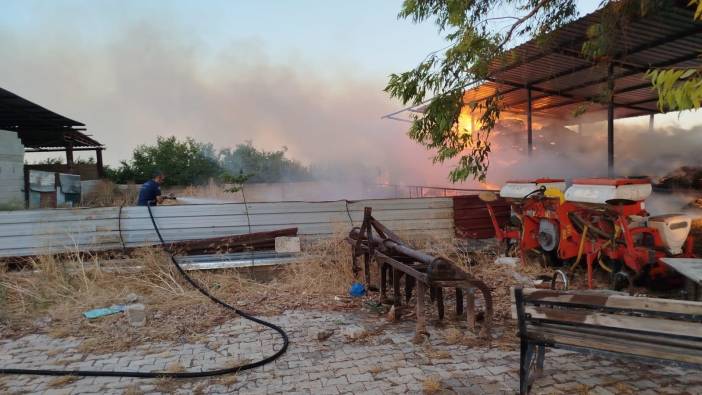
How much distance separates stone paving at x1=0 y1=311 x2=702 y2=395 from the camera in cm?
296

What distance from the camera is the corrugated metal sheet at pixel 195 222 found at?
19.4ft

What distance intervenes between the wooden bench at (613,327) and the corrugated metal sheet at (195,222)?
4.21 m

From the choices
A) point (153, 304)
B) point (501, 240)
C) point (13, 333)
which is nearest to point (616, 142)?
point (501, 240)

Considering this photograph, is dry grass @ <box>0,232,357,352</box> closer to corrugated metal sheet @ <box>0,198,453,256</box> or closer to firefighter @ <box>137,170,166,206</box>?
corrugated metal sheet @ <box>0,198,453,256</box>

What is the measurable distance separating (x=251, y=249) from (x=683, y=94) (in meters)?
5.51

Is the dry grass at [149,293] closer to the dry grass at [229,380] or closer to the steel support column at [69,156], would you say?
the dry grass at [229,380]

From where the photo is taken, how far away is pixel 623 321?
100 inches

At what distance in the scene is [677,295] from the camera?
5.09m

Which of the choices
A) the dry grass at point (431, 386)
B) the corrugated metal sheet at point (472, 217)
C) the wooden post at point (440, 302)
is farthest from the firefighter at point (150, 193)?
the dry grass at point (431, 386)

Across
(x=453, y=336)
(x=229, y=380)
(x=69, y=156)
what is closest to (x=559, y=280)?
(x=453, y=336)

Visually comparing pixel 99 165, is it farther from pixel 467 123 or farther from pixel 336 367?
pixel 336 367

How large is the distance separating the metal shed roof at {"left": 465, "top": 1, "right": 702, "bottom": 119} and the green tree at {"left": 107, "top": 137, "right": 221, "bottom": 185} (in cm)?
1752

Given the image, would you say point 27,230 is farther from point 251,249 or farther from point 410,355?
point 410,355

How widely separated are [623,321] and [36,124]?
2181cm
